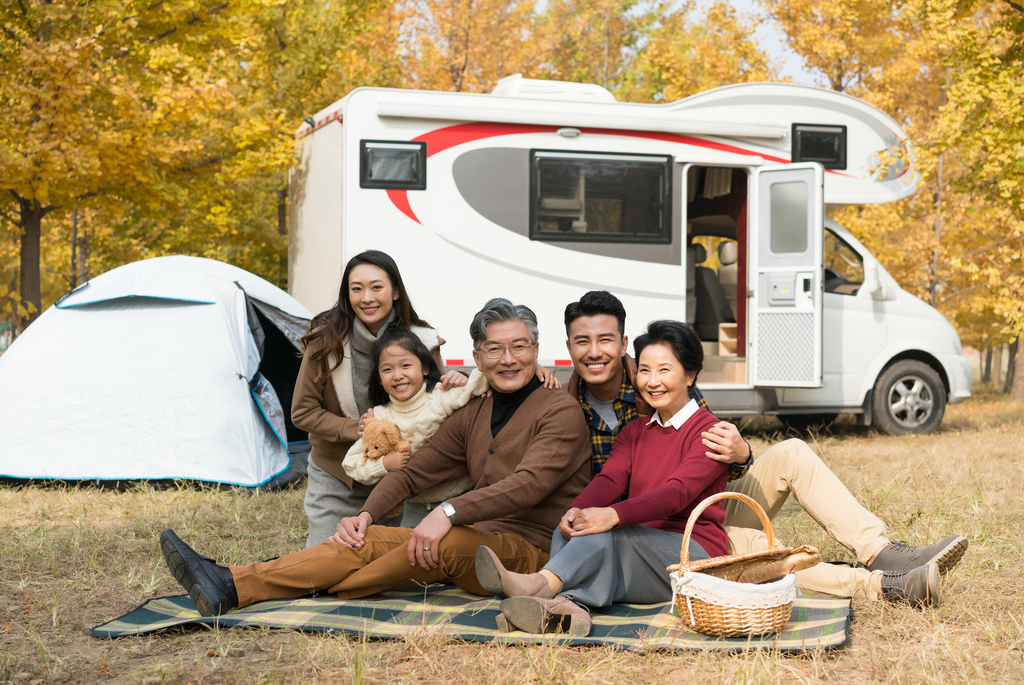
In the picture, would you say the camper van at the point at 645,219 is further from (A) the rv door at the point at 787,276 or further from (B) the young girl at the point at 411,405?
(B) the young girl at the point at 411,405

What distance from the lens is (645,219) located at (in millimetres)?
6977

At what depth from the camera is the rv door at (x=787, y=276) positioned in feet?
22.9

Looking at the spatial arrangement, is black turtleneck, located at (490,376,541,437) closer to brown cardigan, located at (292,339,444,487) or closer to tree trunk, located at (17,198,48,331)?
brown cardigan, located at (292,339,444,487)

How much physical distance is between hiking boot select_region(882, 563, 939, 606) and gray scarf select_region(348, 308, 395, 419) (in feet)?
7.04

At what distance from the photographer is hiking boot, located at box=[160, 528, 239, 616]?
116 inches

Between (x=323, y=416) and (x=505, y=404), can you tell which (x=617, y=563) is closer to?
(x=505, y=404)

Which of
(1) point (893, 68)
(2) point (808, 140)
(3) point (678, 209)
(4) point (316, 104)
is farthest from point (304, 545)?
(1) point (893, 68)

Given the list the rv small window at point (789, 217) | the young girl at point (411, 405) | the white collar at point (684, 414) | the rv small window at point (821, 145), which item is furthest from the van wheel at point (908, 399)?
the young girl at point (411, 405)

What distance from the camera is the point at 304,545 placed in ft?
14.3

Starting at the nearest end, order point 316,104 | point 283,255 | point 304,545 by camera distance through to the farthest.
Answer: point 304,545 → point 316,104 → point 283,255

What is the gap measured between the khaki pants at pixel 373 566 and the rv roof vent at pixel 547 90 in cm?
446

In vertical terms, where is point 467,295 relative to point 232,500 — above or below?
above

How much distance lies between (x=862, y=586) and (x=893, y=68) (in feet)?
33.2

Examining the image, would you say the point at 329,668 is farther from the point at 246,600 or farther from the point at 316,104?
the point at 316,104
